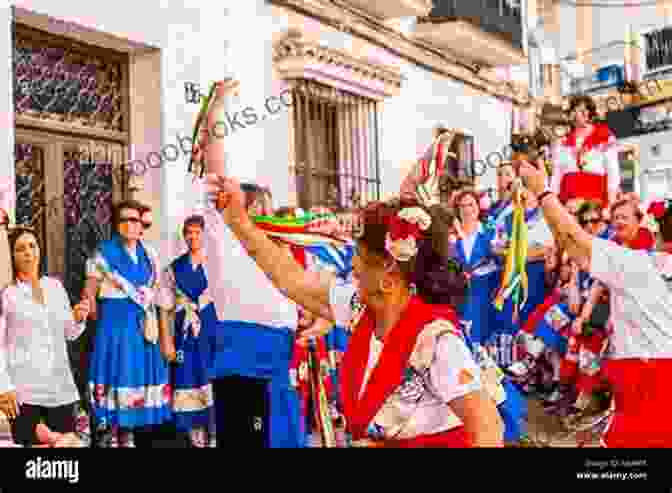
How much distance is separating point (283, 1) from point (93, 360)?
3.86ft

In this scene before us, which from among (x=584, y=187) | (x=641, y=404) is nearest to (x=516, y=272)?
(x=584, y=187)

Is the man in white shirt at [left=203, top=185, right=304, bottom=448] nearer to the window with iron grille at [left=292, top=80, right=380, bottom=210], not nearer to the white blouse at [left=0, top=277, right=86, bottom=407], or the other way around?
the window with iron grille at [left=292, top=80, right=380, bottom=210]

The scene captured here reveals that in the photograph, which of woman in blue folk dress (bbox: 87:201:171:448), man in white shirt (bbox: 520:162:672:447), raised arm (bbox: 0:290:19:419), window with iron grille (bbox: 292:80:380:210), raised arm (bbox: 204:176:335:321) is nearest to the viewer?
raised arm (bbox: 204:176:335:321)

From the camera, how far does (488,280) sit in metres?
3.55

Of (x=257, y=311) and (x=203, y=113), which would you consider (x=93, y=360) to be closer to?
(x=257, y=311)

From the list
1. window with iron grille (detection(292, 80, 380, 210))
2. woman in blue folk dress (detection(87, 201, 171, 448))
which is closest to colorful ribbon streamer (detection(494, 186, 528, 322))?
window with iron grille (detection(292, 80, 380, 210))

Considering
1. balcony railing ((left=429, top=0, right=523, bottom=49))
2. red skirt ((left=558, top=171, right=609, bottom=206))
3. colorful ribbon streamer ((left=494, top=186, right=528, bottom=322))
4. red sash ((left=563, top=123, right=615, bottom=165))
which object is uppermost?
balcony railing ((left=429, top=0, right=523, bottom=49))

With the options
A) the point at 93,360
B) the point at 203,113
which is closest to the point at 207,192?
the point at 203,113

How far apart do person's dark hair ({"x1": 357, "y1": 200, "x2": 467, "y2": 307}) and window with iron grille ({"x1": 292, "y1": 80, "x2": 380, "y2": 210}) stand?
1.35m

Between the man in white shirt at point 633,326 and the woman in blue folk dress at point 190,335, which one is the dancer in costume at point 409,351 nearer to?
the man in white shirt at point 633,326

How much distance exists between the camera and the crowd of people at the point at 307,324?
2730 millimetres

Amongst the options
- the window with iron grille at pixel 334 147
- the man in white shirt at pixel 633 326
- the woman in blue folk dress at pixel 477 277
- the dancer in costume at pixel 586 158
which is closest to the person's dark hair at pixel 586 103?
the dancer in costume at pixel 586 158

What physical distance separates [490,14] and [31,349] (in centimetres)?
170

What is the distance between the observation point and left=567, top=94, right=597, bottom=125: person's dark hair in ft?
11.5
